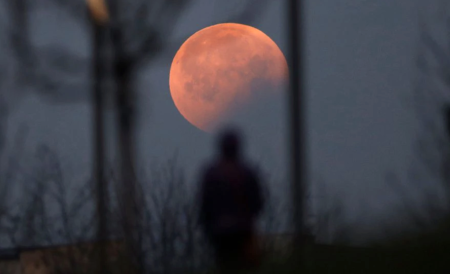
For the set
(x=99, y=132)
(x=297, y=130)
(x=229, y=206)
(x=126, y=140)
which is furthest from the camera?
(x=99, y=132)

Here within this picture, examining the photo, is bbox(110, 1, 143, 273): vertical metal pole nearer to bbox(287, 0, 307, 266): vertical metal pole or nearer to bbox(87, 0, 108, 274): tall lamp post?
bbox(87, 0, 108, 274): tall lamp post

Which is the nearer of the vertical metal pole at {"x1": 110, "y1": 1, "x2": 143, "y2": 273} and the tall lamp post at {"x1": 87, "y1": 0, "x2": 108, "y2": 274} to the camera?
the vertical metal pole at {"x1": 110, "y1": 1, "x2": 143, "y2": 273}

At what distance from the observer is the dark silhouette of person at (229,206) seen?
4.26 metres

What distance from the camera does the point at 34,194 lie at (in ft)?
15.6

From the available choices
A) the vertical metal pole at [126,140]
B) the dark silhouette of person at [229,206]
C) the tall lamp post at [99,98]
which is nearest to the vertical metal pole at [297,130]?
the dark silhouette of person at [229,206]

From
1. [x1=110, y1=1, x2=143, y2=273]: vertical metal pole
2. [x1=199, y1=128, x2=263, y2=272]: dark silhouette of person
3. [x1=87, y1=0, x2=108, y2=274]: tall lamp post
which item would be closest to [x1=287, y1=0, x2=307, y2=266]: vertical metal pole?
[x1=199, y1=128, x2=263, y2=272]: dark silhouette of person

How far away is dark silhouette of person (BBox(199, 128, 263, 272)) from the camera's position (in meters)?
4.26

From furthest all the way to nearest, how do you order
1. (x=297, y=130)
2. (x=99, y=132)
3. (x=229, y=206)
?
(x=99, y=132) < (x=229, y=206) < (x=297, y=130)

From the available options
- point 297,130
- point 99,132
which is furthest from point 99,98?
point 297,130

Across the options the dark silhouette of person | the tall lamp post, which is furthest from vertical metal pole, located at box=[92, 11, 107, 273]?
the dark silhouette of person

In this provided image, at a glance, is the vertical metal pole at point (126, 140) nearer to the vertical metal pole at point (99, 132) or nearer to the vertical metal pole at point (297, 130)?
the vertical metal pole at point (99, 132)

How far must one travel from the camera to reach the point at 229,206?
14.5 feet

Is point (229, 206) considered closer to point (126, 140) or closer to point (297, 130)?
point (297, 130)

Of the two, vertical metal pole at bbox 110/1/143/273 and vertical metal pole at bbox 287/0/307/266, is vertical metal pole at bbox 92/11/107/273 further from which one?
vertical metal pole at bbox 287/0/307/266
